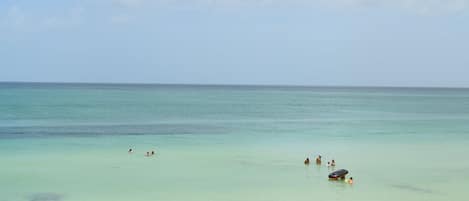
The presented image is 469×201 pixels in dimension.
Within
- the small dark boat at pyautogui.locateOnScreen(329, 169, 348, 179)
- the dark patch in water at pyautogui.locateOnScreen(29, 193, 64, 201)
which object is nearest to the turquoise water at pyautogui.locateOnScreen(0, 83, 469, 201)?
the dark patch in water at pyautogui.locateOnScreen(29, 193, 64, 201)

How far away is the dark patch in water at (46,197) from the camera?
804 inches

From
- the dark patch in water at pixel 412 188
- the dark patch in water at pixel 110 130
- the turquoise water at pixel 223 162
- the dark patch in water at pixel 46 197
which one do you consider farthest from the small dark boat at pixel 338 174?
the dark patch in water at pixel 110 130

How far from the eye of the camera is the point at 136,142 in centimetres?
3631

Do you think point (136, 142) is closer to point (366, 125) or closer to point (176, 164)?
point (176, 164)

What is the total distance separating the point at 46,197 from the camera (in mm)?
20734

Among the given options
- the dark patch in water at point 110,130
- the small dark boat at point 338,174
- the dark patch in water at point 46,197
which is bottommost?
the dark patch in water at point 46,197

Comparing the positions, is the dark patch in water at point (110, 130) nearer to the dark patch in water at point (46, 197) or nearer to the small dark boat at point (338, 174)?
the dark patch in water at point (46, 197)

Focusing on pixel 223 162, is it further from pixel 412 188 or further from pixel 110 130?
pixel 110 130

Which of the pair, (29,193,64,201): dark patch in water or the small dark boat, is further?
the small dark boat

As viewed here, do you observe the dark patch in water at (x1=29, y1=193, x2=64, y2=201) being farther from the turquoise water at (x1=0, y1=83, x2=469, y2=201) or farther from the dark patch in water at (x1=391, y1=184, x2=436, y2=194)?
the dark patch in water at (x1=391, y1=184, x2=436, y2=194)

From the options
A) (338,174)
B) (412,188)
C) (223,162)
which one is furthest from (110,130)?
(412,188)

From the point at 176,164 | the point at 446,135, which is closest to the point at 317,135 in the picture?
the point at 446,135

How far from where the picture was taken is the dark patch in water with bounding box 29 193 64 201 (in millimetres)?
20422

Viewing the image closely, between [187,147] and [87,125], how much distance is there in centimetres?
1576
